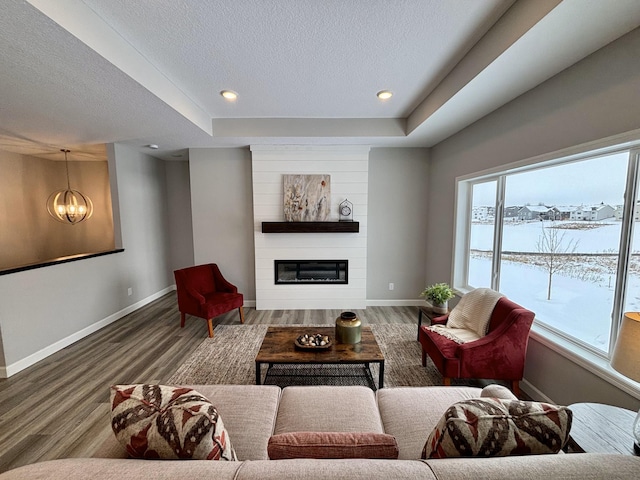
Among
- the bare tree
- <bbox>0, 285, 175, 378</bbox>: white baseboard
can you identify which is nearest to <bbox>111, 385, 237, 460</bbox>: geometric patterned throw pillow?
the bare tree

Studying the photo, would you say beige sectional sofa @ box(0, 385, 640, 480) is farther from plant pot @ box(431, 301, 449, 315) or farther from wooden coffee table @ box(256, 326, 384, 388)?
plant pot @ box(431, 301, 449, 315)

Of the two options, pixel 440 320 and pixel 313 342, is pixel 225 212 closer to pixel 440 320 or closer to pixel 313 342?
pixel 313 342

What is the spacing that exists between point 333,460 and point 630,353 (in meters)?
1.37

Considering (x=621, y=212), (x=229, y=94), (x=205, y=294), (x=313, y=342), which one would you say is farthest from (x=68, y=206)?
(x=621, y=212)

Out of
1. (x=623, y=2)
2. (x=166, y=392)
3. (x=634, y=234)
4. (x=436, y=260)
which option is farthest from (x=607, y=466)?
(x=436, y=260)

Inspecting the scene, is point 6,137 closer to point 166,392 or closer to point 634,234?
point 166,392

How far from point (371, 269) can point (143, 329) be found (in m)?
3.51

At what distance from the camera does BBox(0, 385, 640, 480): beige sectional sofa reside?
2.44 ft

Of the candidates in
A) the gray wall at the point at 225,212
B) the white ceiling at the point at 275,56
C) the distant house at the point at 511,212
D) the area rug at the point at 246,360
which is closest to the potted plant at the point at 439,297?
the area rug at the point at 246,360

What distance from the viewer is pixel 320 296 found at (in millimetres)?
4289

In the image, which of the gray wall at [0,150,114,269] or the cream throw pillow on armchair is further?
the gray wall at [0,150,114,269]

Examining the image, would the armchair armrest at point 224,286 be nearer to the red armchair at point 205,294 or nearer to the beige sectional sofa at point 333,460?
the red armchair at point 205,294

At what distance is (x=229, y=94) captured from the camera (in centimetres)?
277

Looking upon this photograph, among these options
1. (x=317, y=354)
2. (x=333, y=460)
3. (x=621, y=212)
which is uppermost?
(x=621, y=212)
